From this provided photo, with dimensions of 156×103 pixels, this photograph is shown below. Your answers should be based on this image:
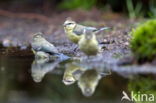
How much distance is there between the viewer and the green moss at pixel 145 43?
736 centimetres

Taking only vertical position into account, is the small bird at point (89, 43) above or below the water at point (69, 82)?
above

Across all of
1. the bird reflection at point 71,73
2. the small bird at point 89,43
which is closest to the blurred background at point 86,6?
the small bird at point 89,43

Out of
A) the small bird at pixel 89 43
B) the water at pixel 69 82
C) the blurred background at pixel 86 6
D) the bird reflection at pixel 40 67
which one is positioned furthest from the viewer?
the blurred background at pixel 86 6

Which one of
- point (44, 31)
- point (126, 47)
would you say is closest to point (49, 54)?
point (126, 47)

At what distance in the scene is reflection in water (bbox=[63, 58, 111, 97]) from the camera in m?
6.66

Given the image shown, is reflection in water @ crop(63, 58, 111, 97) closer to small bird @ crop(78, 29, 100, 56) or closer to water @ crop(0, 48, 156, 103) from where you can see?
water @ crop(0, 48, 156, 103)

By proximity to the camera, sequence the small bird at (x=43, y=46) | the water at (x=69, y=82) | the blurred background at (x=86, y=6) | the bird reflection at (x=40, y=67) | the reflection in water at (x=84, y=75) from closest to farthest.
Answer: the water at (x=69, y=82), the reflection in water at (x=84, y=75), the bird reflection at (x=40, y=67), the small bird at (x=43, y=46), the blurred background at (x=86, y=6)

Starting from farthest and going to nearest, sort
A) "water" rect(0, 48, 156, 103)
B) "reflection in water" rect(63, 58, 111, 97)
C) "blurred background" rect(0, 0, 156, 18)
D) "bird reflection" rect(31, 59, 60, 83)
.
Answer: "blurred background" rect(0, 0, 156, 18) → "bird reflection" rect(31, 59, 60, 83) → "reflection in water" rect(63, 58, 111, 97) → "water" rect(0, 48, 156, 103)

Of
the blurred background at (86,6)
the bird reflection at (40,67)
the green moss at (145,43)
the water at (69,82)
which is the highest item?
the blurred background at (86,6)

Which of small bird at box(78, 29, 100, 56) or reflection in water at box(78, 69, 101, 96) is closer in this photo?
reflection in water at box(78, 69, 101, 96)

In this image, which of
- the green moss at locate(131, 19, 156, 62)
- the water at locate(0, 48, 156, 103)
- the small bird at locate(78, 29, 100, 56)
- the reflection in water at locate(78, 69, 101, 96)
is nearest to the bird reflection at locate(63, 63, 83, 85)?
the water at locate(0, 48, 156, 103)

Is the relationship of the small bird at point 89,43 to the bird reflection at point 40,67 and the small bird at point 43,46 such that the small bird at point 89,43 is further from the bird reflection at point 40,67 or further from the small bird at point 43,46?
the small bird at point 43,46

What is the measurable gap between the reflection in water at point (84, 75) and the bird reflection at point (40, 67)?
350mm

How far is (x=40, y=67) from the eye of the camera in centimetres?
845
